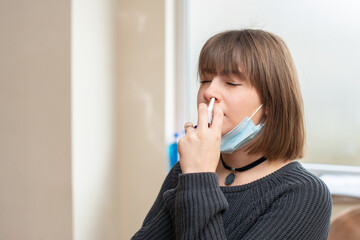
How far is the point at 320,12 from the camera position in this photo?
5.40ft

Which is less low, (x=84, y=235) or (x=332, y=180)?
(x=332, y=180)

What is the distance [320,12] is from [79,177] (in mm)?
1351

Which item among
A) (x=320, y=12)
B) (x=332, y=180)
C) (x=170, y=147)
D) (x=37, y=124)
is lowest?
(x=332, y=180)

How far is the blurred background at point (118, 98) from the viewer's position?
1461 mm

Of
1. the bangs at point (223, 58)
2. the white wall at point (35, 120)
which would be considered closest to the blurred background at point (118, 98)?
the white wall at point (35, 120)

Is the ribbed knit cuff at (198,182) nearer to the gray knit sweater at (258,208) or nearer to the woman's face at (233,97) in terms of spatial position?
the gray knit sweater at (258,208)

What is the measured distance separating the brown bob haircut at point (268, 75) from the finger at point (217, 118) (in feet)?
0.29

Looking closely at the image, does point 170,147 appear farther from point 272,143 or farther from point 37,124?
point 272,143

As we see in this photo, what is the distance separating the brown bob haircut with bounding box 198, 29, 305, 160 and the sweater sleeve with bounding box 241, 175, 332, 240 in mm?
141

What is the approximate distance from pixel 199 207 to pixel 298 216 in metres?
0.21

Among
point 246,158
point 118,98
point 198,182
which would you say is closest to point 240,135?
point 246,158

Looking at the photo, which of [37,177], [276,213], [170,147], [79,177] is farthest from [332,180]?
[37,177]

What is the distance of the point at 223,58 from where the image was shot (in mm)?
854

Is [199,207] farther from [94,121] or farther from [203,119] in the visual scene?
[94,121]
